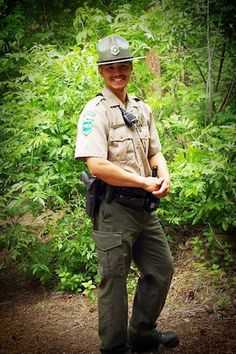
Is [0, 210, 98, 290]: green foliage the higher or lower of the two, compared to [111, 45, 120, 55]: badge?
lower

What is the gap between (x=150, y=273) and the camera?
10.2 ft

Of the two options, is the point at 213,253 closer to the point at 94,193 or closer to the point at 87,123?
the point at 94,193

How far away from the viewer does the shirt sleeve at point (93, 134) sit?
2.68 meters

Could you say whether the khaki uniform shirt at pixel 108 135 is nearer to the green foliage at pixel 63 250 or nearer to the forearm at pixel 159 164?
the forearm at pixel 159 164

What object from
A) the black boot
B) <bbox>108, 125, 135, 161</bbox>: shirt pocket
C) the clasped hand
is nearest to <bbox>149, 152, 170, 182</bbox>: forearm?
the clasped hand

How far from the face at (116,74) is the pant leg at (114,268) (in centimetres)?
87

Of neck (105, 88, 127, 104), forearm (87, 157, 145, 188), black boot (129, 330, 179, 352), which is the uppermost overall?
neck (105, 88, 127, 104)

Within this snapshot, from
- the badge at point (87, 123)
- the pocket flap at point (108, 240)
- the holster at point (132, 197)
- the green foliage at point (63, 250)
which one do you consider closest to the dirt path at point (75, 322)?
the green foliage at point (63, 250)

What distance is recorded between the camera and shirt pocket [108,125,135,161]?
281 cm

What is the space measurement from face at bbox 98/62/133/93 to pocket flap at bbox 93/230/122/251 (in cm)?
107

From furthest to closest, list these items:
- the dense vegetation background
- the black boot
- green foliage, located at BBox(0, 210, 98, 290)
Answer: green foliage, located at BBox(0, 210, 98, 290) → the dense vegetation background → the black boot

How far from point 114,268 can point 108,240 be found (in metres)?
0.20

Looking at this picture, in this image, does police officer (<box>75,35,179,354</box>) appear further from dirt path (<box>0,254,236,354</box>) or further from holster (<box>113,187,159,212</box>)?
dirt path (<box>0,254,236,354</box>)

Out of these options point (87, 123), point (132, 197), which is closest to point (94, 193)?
point (132, 197)
